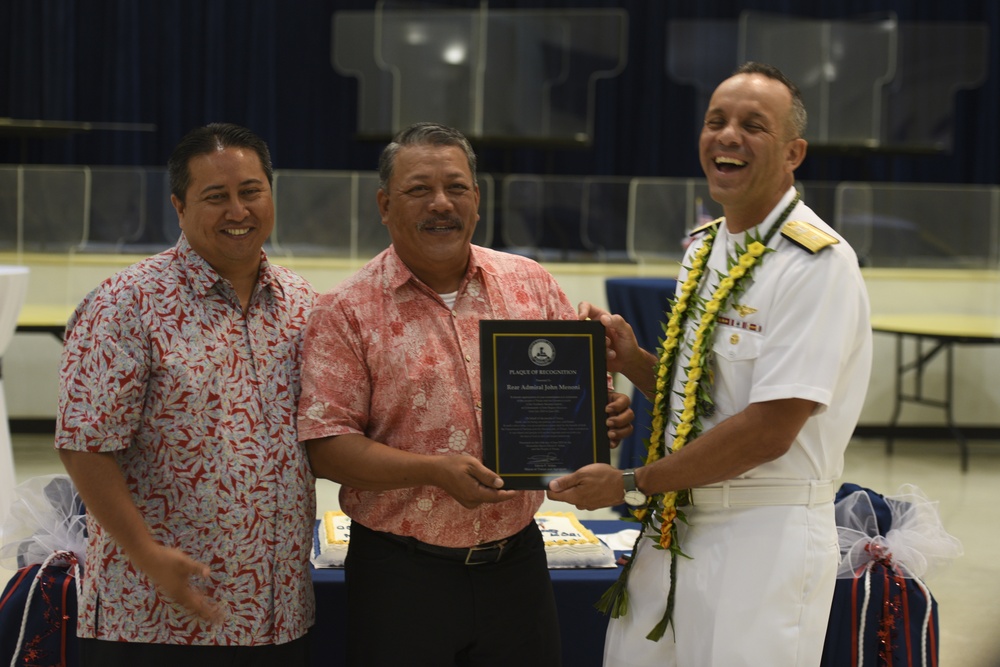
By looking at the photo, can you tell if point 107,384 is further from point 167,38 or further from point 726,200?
point 167,38

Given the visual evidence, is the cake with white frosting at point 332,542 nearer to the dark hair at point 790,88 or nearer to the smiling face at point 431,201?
the smiling face at point 431,201

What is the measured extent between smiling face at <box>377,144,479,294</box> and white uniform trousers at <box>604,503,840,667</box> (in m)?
0.78

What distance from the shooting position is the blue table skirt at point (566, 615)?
3.05 metres

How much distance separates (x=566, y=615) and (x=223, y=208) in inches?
61.7

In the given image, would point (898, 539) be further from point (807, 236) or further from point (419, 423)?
point (419, 423)

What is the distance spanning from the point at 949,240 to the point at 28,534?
7.36m

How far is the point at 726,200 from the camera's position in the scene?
240cm

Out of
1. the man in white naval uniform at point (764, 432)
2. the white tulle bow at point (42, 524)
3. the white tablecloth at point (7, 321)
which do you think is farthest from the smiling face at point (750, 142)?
the white tablecloth at point (7, 321)

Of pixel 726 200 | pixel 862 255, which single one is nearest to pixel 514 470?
pixel 726 200

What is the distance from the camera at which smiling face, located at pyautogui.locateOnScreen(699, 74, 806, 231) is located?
7.64ft

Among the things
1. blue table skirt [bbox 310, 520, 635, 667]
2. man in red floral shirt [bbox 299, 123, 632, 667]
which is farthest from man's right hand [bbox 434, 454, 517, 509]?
blue table skirt [bbox 310, 520, 635, 667]

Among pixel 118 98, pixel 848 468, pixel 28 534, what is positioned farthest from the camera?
pixel 118 98

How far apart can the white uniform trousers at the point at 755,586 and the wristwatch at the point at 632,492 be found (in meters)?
0.11

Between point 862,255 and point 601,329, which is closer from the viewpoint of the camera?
point 601,329
